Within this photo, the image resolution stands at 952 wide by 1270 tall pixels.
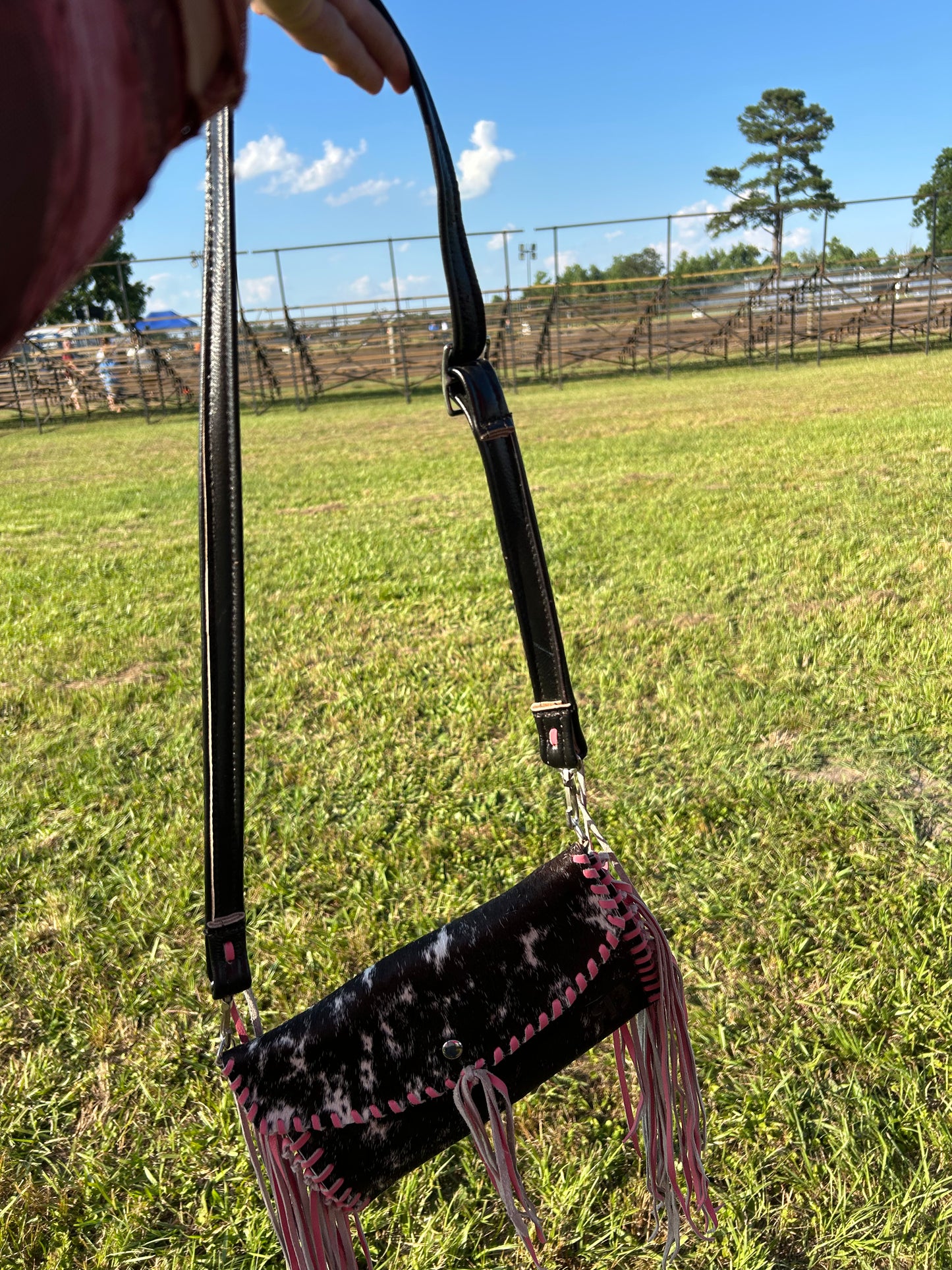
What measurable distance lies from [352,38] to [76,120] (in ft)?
1.89

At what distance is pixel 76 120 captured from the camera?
292mm

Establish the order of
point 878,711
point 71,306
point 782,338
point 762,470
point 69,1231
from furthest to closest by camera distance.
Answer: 1. point 71,306
2. point 782,338
3. point 762,470
4. point 878,711
5. point 69,1231

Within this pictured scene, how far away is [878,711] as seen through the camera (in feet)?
8.02

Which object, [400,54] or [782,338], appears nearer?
[400,54]

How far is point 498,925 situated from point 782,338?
2181 cm

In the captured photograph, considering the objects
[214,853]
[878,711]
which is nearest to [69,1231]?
[214,853]

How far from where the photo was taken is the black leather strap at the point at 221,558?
763 mm

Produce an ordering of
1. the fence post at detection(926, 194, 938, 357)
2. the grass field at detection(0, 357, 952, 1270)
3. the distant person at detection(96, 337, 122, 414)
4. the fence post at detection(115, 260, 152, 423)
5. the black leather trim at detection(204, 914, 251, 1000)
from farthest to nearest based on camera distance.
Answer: the distant person at detection(96, 337, 122, 414) → the fence post at detection(926, 194, 938, 357) → the fence post at detection(115, 260, 152, 423) → the grass field at detection(0, 357, 952, 1270) → the black leather trim at detection(204, 914, 251, 1000)

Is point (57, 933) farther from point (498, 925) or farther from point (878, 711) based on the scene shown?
point (878, 711)

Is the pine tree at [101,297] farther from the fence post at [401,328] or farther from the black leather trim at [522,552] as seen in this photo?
the black leather trim at [522,552]

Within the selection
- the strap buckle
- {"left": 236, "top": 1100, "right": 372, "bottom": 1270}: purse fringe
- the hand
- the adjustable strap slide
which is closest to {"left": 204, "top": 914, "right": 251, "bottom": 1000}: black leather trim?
{"left": 236, "top": 1100, "right": 372, "bottom": 1270}: purse fringe

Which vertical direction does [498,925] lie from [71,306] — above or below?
below

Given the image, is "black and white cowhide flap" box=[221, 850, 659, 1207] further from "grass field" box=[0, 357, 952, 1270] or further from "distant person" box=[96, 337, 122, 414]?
"distant person" box=[96, 337, 122, 414]

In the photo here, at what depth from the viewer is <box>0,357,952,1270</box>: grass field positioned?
1.20 m
